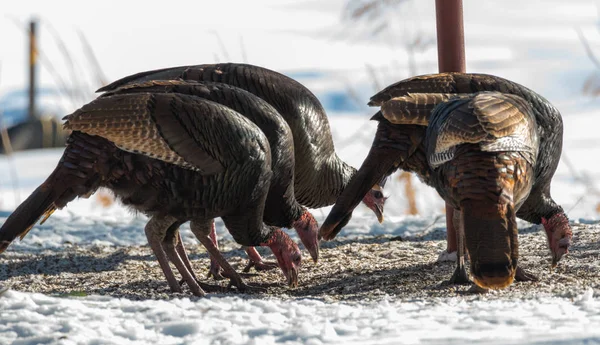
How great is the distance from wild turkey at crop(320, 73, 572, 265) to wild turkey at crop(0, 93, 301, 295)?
0.54 metres

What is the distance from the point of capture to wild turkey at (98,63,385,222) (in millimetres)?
6309

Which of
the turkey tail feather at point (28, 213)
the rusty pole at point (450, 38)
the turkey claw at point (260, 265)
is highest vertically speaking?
the rusty pole at point (450, 38)

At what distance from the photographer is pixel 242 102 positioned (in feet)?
18.7

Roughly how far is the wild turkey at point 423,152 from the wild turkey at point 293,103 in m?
0.77

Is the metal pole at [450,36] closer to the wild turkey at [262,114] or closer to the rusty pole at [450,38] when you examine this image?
the rusty pole at [450,38]

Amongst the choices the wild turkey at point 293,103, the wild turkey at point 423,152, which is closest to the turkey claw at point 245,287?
the wild turkey at point 423,152

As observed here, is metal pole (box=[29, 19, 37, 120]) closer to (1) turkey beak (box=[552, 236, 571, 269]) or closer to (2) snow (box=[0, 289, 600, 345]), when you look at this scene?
(1) turkey beak (box=[552, 236, 571, 269])

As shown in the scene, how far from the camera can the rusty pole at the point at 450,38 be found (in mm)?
6398

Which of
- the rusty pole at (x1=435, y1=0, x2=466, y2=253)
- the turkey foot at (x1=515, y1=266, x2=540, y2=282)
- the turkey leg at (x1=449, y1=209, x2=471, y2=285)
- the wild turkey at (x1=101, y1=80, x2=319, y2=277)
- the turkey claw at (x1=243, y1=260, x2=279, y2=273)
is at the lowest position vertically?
the turkey claw at (x1=243, y1=260, x2=279, y2=273)

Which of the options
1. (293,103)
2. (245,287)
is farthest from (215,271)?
(293,103)

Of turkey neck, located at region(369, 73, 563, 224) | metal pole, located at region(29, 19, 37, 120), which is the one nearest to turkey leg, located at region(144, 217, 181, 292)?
turkey neck, located at region(369, 73, 563, 224)

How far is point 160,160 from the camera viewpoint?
5234 millimetres

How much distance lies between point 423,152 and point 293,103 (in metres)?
1.14

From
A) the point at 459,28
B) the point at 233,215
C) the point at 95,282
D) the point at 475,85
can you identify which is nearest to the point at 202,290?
the point at 233,215
